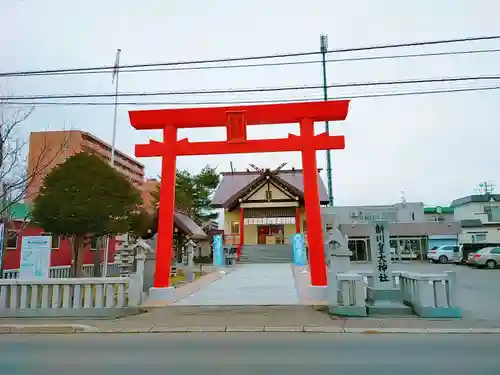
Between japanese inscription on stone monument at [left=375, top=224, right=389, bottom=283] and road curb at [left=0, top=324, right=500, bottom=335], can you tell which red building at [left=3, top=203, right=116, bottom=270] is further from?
japanese inscription on stone monument at [left=375, top=224, right=389, bottom=283]

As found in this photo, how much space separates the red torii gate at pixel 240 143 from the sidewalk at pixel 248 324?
2222mm

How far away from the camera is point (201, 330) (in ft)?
26.4

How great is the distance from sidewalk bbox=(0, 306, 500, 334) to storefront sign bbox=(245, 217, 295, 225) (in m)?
24.6

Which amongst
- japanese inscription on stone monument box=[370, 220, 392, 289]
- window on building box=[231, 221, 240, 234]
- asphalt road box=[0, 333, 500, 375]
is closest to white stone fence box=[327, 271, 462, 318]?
japanese inscription on stone monument box=[370, 220, 392, 289]

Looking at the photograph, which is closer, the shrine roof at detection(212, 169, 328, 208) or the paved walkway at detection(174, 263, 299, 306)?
the paved walkway at detection(174, 263, 299, 306)

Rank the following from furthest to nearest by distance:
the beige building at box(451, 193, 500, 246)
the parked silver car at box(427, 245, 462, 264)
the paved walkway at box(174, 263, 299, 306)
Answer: the beige building at box(451, 193, 500, 246)
the parked silver car at box(427, 245, 462, 264)
the paved walkway at box(174, 263, 299, 306)

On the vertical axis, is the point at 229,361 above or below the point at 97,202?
below

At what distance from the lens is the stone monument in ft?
31.3

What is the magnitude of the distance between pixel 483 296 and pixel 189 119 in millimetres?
10911

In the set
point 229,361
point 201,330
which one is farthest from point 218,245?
point 229,361

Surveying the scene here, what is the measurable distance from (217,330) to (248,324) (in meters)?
0.76

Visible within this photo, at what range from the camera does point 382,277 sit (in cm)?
977

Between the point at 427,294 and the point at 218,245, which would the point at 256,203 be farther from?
the point at 427,294

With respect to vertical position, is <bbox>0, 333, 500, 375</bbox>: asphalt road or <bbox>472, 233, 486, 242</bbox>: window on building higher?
<bbox>472, 233, 486, 242</bbox>: window on building
